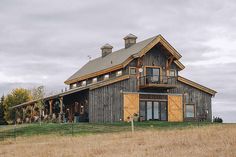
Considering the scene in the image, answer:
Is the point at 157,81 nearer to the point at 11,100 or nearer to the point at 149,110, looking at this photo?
the point at 149,110

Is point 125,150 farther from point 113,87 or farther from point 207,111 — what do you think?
point 207,111

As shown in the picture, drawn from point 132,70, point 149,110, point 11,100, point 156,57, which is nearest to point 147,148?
point 149,110

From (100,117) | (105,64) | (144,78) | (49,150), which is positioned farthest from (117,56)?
(49,150)

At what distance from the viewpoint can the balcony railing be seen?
4780 centimetres

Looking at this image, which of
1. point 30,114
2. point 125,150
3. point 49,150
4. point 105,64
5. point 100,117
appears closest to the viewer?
point 125,150

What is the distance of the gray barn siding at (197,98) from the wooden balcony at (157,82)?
41.7 inches

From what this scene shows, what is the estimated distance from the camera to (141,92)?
158ft

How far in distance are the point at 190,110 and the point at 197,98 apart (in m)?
1.58

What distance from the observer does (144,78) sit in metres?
48.2

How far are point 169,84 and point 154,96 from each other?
2074 mm

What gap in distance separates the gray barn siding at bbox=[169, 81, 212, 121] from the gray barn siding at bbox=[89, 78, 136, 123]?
21.3 ft

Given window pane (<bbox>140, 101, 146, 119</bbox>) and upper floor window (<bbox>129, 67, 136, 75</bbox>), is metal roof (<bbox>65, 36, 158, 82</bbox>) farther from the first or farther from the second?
window pane (<bbox>140, 101, 146, 119</bbox>)

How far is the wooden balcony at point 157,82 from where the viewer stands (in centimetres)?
4762

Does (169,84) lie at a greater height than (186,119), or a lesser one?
greater
